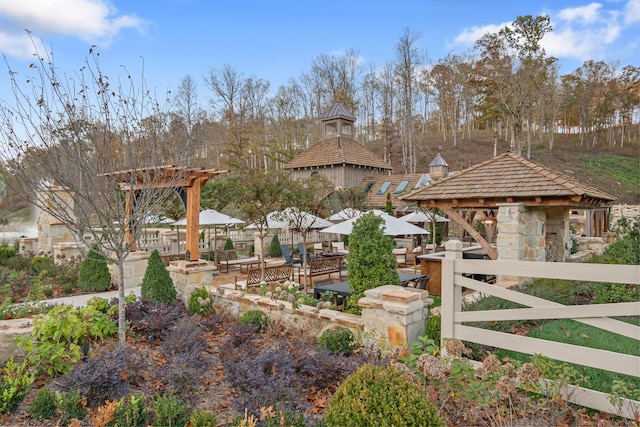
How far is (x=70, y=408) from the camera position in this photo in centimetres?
351

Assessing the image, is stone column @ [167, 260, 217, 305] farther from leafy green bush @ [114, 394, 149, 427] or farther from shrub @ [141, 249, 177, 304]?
leafy green bush @ [114, 394, 149, 427]

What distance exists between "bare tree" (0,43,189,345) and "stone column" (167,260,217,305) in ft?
8.37

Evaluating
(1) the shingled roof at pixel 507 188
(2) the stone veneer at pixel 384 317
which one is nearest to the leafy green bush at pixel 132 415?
(2) the stone veneer at pixel 384 317

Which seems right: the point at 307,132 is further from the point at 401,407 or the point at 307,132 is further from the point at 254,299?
the point at 401,407

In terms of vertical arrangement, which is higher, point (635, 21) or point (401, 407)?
point (635, 21)

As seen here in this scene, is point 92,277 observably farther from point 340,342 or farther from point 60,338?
point 340,342

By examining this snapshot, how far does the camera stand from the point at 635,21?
6070 millimetres

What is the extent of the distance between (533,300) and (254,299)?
4.77 metres

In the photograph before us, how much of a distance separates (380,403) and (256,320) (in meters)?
4.02

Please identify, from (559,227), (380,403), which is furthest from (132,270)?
(559,227)

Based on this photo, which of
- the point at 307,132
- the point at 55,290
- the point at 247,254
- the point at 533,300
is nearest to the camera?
the point at 533,300

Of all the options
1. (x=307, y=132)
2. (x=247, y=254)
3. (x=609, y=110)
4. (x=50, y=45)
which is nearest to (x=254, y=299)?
(x=50, y=45)

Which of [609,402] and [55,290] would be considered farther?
[55,290]

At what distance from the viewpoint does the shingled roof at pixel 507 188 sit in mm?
7570
